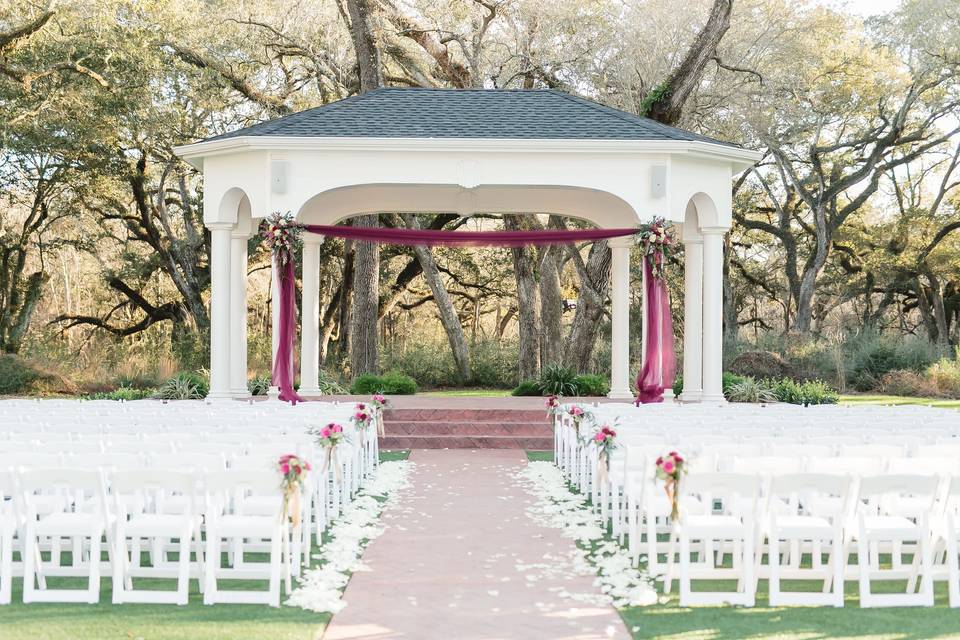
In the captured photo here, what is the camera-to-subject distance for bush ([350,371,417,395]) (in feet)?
69.4

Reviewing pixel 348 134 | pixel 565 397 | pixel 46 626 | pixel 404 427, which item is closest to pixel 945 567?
pixel 46 626

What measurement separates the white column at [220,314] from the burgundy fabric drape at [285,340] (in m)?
0.93

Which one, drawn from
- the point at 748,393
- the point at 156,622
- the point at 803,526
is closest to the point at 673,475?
the point at 803,526

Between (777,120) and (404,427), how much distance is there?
1923 centimetres

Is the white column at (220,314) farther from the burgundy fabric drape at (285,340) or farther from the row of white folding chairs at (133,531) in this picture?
the row of white folding chairs at (133,531)

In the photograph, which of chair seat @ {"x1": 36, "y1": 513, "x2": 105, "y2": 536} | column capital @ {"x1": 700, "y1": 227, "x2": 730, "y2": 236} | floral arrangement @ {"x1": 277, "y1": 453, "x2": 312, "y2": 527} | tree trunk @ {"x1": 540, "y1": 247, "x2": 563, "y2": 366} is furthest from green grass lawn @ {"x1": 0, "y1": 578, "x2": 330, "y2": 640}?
tree trunk @ {"x1": 540, "y1": 247, "x2": 563, "y2": 366}

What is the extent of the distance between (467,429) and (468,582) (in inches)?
364

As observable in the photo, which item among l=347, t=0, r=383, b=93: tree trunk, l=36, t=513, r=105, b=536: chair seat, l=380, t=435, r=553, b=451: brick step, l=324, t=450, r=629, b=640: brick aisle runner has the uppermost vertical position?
l=347, t=0, r=383, b=93: tree trunk

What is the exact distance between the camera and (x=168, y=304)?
108ft

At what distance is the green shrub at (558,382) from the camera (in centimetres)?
2109

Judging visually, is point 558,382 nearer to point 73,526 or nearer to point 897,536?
point 897,536

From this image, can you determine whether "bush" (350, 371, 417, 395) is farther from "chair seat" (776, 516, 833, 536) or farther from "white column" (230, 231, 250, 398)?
"chair seat" (776, 516, 833, 536)

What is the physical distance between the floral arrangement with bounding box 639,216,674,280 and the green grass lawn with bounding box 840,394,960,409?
28.5 ft

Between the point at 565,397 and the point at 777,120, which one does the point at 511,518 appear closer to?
the point at 565,397
